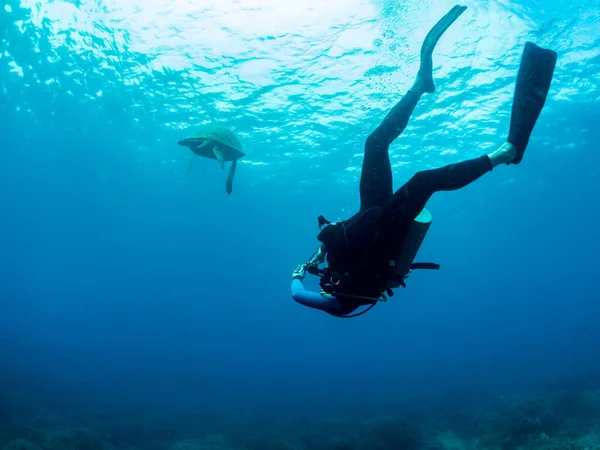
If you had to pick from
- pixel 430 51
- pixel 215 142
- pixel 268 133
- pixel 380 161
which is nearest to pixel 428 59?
pixel 430 51

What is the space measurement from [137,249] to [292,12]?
188ft

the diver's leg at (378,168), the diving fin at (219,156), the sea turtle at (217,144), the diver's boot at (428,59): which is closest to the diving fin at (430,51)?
the diver's boot at (428,59)

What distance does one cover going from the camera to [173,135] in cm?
2500

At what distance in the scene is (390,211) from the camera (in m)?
4.55

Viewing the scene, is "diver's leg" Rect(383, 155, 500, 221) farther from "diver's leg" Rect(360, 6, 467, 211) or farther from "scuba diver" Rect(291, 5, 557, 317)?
"diver's leg" Rect(360, 6, 467, 211)

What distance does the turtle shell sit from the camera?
30.7 ft

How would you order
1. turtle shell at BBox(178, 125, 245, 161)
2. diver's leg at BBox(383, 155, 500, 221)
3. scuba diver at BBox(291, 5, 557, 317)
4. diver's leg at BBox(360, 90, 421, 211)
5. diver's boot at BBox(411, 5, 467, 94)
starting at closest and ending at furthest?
diver's leg at BBox(383, 155, 500, 221)
scuba diver at BBox(291, 5, 557, 317)
diver's leg at BBox(360, 90, 421, 211)
diver's boot at BBox(411, 5, 467, 94)
turtle shell at BBox(178, 125, 245, 161)

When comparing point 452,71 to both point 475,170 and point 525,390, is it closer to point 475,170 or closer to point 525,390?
point 475,170

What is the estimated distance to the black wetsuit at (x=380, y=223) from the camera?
4320mm

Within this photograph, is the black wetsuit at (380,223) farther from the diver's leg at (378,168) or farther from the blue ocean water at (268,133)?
the blue ocean water at (268,133)

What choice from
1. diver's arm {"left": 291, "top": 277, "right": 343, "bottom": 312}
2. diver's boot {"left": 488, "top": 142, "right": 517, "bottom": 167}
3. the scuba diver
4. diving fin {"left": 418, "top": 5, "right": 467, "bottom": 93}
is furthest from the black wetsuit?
diving fin {"left": 418, "top": 5, "right": 467, "bottom": 93}

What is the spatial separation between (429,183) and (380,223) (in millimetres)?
721

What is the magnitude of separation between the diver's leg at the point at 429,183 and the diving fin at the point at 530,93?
42 centimetres

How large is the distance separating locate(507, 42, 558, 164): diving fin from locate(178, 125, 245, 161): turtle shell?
6.76 m
